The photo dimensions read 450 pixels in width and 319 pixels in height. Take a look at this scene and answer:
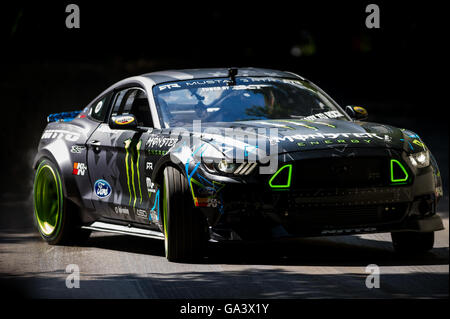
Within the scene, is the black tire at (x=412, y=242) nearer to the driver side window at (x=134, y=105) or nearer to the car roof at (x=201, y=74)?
the car roof at (x=201, y=74)

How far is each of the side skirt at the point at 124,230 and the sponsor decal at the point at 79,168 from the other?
0.51 metres

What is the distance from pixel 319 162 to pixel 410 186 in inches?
31.0

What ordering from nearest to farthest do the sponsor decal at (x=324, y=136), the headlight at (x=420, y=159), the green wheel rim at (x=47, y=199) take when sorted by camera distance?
the sponsor decal at (x=324, y=136)
the headlight at (x=420, y=159)
the green wheel rim at (x=47, y=199)

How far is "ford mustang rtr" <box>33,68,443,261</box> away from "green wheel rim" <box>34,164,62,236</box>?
11cm

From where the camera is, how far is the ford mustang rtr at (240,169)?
7547 mm

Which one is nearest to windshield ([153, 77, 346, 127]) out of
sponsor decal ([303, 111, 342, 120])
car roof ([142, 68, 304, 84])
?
sponsor decal ([303, 111, 342, 120])

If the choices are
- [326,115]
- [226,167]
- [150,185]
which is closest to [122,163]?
[150,185]

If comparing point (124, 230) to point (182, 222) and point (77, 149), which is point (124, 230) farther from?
point (182, 222)

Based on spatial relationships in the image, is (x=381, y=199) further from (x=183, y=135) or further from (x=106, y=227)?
(x=106, y=227)

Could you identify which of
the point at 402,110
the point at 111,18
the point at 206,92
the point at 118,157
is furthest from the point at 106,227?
the point at 111,18

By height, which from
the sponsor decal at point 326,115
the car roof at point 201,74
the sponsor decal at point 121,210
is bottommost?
the sponsor decal at point 121,210

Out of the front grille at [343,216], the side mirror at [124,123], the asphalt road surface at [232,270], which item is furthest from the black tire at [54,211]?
the front grille at [343,216]

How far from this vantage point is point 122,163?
901 centimetres

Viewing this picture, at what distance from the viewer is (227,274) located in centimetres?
761
